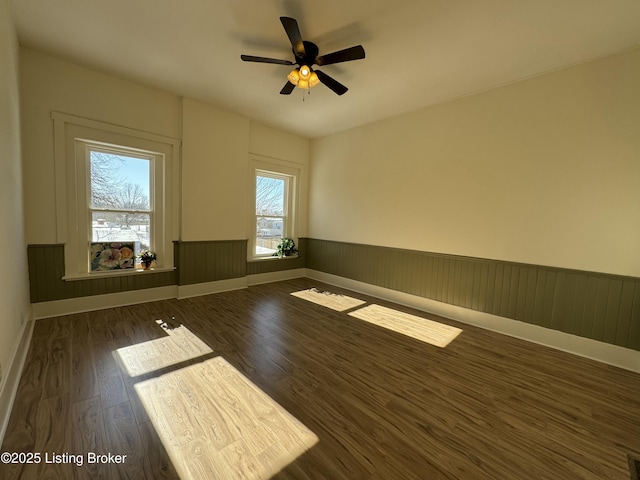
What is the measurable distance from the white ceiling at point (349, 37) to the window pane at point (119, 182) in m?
1.08

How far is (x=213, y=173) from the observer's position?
4.43 m

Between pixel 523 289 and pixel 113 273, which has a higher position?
pixel 523 289

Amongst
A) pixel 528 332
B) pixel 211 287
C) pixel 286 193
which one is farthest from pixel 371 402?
pixel 286 193

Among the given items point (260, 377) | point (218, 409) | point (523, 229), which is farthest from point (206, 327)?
point (523, 229)

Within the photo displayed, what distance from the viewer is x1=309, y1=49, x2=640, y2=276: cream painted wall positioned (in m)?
2.65

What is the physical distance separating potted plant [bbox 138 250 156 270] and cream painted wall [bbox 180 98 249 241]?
50 cm

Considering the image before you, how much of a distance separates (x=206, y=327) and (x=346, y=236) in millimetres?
2951

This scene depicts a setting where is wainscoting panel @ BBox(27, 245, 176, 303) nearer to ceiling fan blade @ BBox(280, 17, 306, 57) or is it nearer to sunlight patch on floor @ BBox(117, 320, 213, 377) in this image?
sunlight patch on floor @ BBox(117, 320, 213, 377)

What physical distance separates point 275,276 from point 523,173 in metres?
4.35

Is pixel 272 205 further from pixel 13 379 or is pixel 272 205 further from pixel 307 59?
pixel 13 379

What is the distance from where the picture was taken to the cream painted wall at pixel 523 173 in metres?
2.65

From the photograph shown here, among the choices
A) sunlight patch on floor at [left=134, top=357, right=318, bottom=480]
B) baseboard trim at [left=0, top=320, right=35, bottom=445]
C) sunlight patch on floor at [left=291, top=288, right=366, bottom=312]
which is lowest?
sunlight patch on floor at [left=134, top=357, right=318, bottom=480]

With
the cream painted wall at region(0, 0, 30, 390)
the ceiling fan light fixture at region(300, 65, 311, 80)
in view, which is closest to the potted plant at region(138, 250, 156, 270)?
the cream painted wall at region(0, 0, 30, 390)

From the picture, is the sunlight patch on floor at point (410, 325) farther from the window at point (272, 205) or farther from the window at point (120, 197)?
the window at point (120, 197)
